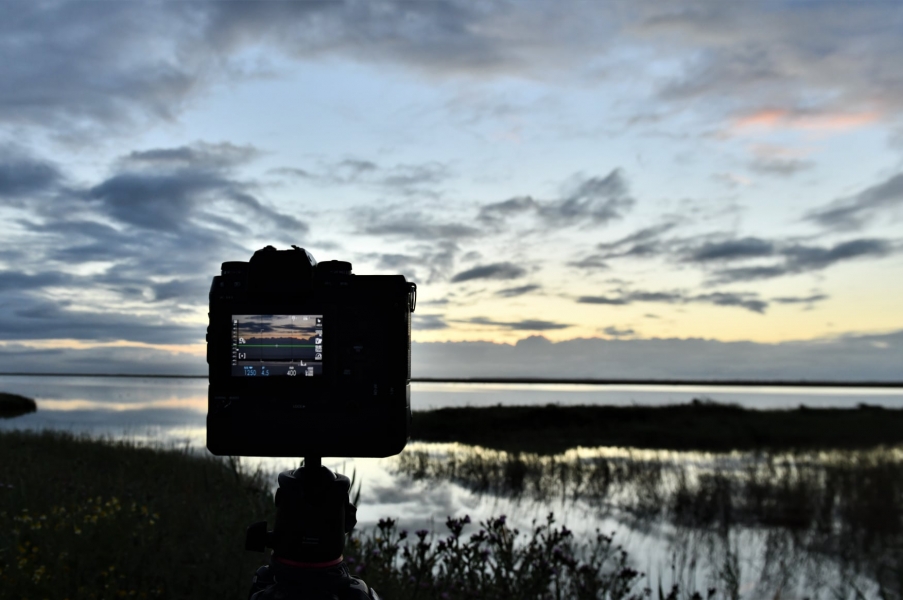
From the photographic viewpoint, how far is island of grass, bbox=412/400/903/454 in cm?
2080

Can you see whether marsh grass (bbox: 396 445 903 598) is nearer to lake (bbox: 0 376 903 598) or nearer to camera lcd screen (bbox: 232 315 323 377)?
lake (bbox: 0 376 903 598)

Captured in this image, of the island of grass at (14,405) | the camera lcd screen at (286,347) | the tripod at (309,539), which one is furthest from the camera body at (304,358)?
the island of grass at (14,405)

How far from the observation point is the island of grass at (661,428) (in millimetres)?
20797

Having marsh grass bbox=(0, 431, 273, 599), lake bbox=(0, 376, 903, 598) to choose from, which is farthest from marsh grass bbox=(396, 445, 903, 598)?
marsh grass bbox=(0, 431, 273, 599)

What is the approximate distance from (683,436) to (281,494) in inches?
884

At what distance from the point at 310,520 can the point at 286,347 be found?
20.7 inches

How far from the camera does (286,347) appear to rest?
1957mm

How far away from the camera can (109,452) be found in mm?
12750

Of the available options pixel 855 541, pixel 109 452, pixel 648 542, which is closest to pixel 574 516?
pixel 648 542

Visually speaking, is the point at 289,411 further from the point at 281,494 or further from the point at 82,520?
the point at 82,520

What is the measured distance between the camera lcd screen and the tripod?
Result: 28 centimetres

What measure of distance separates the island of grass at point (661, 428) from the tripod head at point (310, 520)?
17116 mm

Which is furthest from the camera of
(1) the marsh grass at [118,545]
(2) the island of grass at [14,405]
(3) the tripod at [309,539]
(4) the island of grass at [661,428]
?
(2) the island of grass at [14,405]

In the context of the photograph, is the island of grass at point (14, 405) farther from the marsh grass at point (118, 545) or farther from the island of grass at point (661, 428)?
the marsh grass at point (118, 545)
